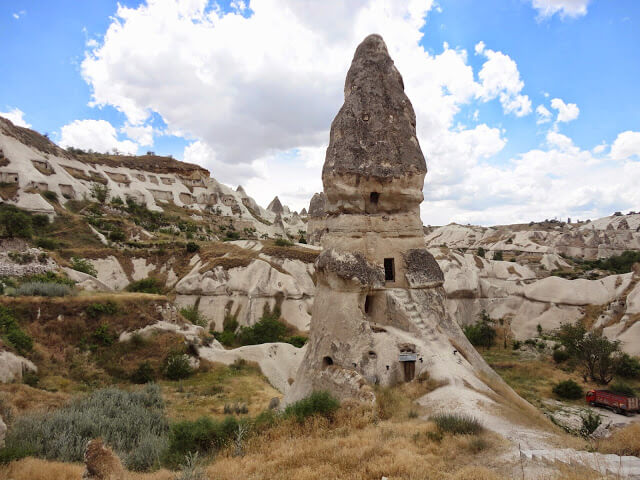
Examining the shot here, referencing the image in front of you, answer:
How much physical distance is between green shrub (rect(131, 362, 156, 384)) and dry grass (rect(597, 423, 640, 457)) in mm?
16114

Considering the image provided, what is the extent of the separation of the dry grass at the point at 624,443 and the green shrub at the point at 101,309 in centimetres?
1937

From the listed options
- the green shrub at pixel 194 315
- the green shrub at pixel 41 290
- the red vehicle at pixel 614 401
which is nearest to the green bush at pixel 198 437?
the green shrub at pixel 41 290

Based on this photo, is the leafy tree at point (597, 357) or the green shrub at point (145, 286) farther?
the green shrub at point (145, 286)

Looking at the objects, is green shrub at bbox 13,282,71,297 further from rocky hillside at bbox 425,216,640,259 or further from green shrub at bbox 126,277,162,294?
rocky hillside at bbox 425,216,640,259

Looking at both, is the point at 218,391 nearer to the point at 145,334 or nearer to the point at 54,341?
the point at 145,334

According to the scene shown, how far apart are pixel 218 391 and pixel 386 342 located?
30.1 ft

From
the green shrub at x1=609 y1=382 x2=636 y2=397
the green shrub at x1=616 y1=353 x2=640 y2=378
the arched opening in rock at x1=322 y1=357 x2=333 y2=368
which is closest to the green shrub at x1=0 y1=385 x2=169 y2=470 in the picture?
the arched opening in rock at x1=322 y1=357 x2=333 y2=368

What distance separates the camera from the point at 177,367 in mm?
16984

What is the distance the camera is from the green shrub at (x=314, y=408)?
25.3 ft

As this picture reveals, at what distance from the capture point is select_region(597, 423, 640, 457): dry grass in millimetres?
A: 5133

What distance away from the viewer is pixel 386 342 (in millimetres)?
10102

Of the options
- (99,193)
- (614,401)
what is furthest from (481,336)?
(99,193)

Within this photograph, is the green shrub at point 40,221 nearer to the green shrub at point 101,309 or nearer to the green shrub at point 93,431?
the green shrub at point 101,309

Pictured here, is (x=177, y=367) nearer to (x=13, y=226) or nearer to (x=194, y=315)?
(x=194, y=315)
